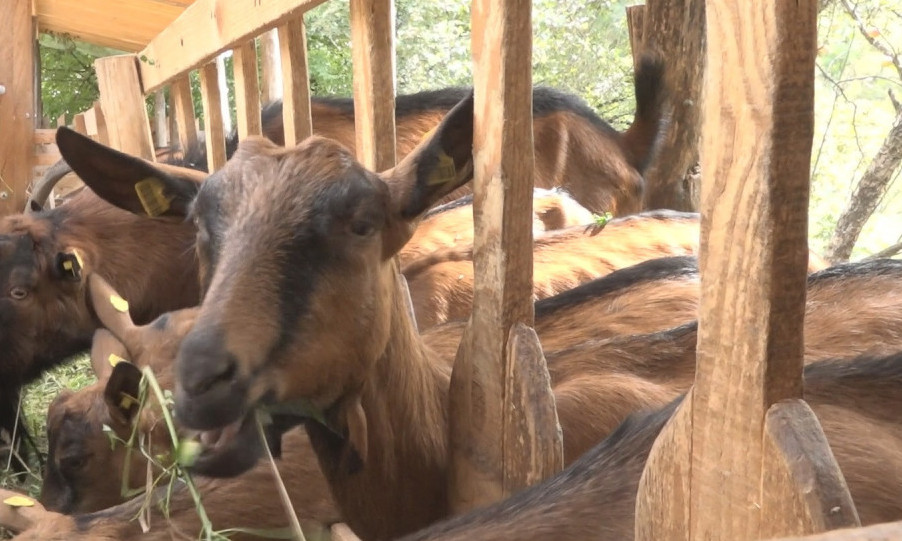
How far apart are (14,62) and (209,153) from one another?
9.26ft

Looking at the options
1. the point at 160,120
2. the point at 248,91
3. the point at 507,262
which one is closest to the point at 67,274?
the point at 248,91

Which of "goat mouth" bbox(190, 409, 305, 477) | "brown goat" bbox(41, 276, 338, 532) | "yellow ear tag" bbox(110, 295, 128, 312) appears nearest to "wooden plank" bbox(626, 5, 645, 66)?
"brown goat" bbox(41, 276, 338, 532)

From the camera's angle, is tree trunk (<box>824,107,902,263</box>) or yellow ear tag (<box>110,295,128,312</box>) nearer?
yellow ear tag (<box>110,295,128,312</box>)

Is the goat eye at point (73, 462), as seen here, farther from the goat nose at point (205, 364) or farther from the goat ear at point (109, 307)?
the goat nose at point (205, 364)

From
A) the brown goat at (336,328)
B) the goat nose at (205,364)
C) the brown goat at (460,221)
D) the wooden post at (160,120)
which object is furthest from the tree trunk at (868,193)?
the wooden post at (160,120)

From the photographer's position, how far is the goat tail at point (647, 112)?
6.14m

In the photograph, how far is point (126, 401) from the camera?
3.38 meters

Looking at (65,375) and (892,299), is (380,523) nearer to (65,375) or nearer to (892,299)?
(892,299)

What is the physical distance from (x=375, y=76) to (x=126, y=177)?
0.87 m

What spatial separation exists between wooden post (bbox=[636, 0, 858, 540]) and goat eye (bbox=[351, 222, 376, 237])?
1.22m

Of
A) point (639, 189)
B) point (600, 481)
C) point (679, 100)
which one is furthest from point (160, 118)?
point (600, 481)

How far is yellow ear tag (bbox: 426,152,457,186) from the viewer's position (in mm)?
2668

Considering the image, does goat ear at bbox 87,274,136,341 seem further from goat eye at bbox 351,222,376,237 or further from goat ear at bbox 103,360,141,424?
goat eye at bbox 351,222,376,237

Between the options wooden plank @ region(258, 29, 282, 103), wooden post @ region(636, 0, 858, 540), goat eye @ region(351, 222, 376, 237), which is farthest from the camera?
wooden plank @ region(258, 29, 282, 103)
